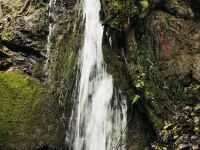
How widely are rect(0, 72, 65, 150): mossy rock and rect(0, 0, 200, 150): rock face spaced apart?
2 centimetres

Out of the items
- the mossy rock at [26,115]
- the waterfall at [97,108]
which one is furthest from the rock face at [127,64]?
the waterfall at [97,108]

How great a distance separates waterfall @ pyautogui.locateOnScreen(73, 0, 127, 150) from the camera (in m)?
8.69

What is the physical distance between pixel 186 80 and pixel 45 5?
3841 mm

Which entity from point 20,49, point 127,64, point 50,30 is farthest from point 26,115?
point 127,64

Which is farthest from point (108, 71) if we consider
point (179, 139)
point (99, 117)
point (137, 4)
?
point (179, 139)

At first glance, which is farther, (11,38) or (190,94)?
(11,38)

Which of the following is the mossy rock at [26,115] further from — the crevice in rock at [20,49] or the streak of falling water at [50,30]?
the crevice in rock at [20,49]

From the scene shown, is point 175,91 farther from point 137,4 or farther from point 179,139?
point 137,4

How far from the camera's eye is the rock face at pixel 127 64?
855cm

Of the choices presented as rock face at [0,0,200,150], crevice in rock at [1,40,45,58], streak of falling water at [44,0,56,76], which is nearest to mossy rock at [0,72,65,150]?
rock face at [0,0,200,150]

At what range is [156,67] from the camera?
8.98 metres

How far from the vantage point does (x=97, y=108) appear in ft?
29.3

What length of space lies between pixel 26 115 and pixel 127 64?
2.40 meters

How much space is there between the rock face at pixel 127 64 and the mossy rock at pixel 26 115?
21mm
